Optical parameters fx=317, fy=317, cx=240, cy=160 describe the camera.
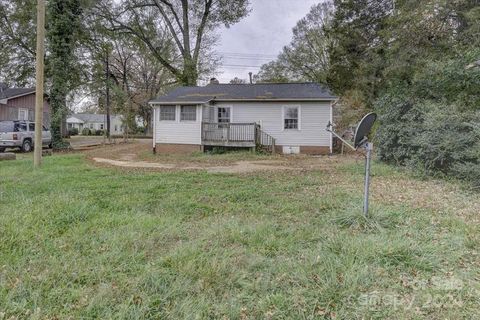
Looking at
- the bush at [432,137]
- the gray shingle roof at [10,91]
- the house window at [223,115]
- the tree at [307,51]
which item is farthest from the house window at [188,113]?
the tree at [307,51]

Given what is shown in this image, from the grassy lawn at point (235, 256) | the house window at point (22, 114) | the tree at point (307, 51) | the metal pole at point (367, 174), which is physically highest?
the tree at point (307, 51)

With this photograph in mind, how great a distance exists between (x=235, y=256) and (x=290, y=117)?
1269 centimetres

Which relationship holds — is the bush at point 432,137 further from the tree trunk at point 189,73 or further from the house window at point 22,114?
the house window at point 22,114

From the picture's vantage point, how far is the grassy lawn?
249 cm

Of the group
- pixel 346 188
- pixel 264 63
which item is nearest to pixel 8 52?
pixel 264 63

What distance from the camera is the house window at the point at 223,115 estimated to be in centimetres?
1600

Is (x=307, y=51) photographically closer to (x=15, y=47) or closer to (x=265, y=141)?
(x=265, y=141)

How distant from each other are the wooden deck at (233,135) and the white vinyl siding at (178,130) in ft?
1.43

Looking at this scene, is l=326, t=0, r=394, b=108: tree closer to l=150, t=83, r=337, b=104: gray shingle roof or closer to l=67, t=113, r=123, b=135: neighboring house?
l=150, t=83, r=337, b=104: gray shingle roof

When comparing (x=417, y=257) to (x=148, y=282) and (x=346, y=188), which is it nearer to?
(x=148, y=282)

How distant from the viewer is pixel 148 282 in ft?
9.15

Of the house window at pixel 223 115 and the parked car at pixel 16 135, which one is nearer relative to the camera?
the parked car at pixel 16 135

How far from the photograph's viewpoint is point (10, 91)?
24797 millimetres

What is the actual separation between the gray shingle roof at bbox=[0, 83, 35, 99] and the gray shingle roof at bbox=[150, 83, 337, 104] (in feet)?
48.0
